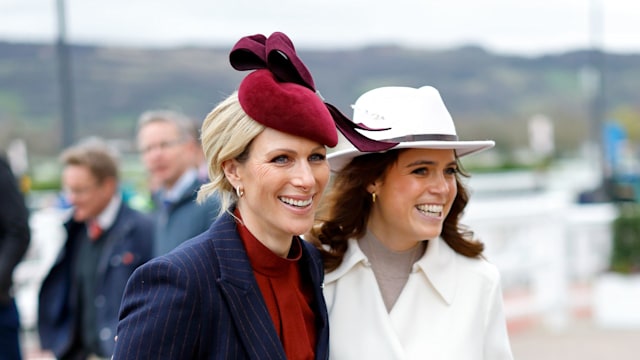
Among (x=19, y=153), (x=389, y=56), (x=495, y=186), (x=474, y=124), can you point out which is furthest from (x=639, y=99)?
(x=19, y=153)

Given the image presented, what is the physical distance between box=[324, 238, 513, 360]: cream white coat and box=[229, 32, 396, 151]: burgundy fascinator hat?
2.14 feet

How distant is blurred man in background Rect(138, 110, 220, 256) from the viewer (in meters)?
4.24

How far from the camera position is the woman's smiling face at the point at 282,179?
2145mm

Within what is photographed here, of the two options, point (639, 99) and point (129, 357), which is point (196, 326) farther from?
point (639, 99)

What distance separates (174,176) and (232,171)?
2548mm

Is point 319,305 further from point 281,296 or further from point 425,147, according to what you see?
point 425,147

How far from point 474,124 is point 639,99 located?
424 cm

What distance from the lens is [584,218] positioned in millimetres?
9312

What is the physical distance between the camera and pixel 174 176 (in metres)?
4.71

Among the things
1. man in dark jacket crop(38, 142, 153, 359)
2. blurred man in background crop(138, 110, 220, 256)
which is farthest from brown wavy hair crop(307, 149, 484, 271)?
man in dark jacket crop(38, 142, 153, 359)

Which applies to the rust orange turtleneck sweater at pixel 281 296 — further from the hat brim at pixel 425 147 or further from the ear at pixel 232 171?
the hat brim at pixel 425 147

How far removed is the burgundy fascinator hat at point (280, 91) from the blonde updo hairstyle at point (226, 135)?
27mm

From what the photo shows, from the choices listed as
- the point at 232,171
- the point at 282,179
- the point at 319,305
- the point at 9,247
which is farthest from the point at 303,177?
the point at 9,247

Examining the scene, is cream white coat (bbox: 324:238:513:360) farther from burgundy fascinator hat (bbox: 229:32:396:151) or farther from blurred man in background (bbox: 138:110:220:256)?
blurred man in background (bbox: 138:110:220:256)
